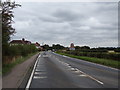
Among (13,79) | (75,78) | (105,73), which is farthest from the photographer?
(105,73)

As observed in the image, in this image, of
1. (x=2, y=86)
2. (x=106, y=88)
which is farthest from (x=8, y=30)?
(x=106, y=88)

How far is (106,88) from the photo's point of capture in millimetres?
8781

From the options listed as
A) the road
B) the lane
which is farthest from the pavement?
the lane

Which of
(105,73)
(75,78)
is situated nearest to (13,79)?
(75,78)

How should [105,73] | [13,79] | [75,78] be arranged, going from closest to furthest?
[13,79] < [75,78] < [105,73]

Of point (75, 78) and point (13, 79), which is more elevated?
point (13, 79)

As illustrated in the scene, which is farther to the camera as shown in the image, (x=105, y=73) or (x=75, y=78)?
(x=105, y=73)

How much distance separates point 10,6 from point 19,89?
34.8 feet

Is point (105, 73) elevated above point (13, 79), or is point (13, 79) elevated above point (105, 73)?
point (13, 79)

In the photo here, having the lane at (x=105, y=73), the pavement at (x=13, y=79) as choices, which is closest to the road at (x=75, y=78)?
the lane at (x=105, y=73)

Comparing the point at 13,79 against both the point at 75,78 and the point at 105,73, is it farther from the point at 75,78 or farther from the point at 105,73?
the point at 105,73

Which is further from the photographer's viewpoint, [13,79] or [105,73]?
[105,73]

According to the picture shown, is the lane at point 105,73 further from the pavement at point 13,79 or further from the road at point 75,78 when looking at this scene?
the pavement at point 13,79

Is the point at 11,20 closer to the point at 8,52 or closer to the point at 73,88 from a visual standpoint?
the point at 8,52
